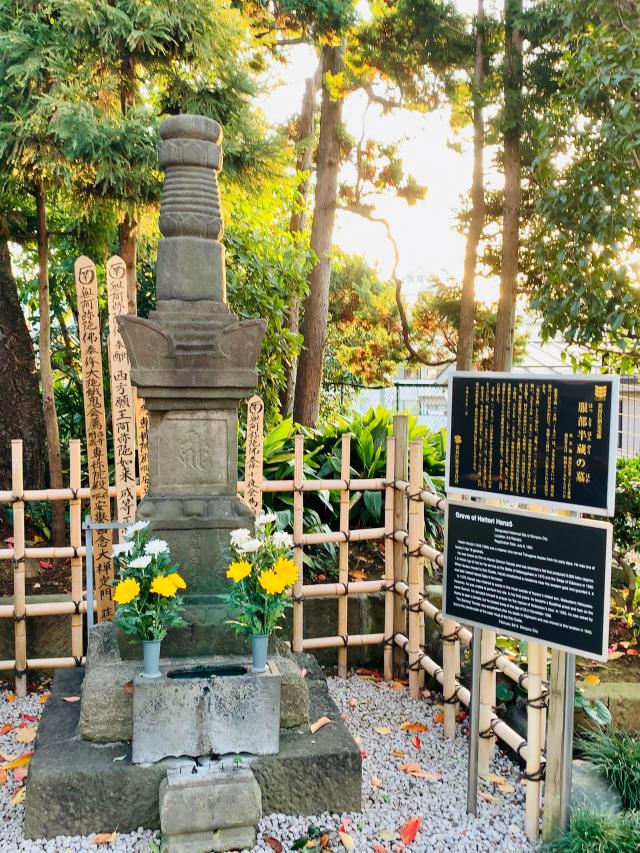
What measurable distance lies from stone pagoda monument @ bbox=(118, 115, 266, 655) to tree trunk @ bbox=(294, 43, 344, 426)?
6629mm

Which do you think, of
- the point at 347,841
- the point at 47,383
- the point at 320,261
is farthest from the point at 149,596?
the point at 320,261

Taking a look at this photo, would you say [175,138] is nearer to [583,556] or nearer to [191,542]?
[191,542]

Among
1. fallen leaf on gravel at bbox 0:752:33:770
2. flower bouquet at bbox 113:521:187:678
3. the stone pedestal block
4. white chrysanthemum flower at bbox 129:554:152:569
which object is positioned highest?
white chrysanthemum flower at bbox 129:554:152:569

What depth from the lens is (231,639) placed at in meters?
3.74

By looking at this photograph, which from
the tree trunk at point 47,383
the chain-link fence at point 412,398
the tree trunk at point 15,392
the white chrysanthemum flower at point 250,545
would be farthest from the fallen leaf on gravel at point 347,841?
the chain-link fence at point 412,398

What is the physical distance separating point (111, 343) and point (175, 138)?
141 cm

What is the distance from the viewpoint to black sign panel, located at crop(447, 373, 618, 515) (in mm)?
2854

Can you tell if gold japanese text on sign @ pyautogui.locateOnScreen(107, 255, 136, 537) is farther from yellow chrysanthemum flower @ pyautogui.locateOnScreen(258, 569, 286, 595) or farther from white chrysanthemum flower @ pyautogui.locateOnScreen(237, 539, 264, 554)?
yellow chrysanthemum flower @ pyautogui.locateOnScreen(258, 569, 286, 595)

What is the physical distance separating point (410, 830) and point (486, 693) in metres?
0.81

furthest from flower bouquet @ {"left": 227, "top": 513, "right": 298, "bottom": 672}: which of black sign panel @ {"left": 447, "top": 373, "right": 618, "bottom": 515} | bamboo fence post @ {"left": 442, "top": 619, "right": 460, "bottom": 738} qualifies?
bamboo fence post @ {"left": 442, "top": 619, "right": 460, "bottom": 738}

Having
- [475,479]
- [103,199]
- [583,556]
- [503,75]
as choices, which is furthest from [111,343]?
[503,75]

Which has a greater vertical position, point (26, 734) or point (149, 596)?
point (149, 596)

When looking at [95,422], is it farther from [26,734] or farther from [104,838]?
[104,838]

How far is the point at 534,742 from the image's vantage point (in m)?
3.24
